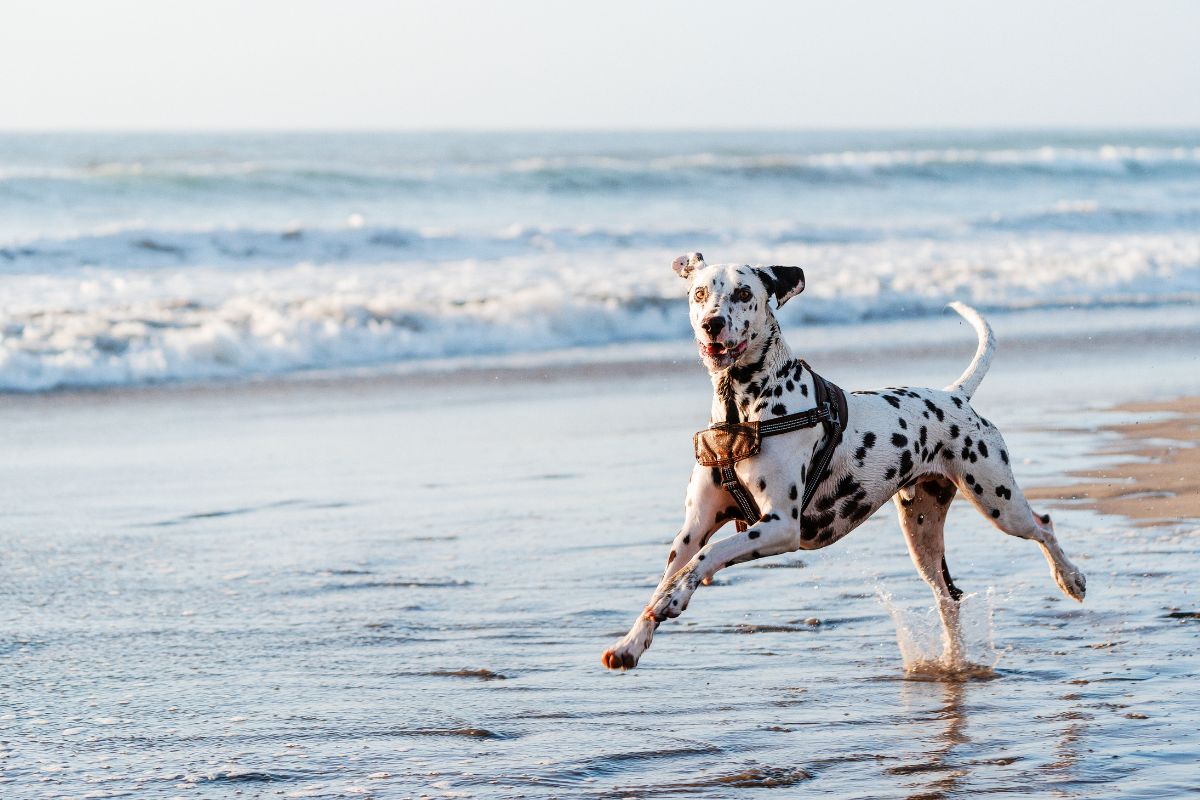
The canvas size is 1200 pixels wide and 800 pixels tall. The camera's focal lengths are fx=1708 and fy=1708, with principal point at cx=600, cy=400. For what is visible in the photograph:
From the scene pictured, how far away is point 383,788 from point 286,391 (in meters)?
8.86

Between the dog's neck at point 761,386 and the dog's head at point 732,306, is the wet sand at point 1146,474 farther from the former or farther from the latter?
the dog's head at point 732,306

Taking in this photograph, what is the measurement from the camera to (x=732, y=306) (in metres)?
4.94

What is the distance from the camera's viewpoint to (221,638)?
612 centimetres

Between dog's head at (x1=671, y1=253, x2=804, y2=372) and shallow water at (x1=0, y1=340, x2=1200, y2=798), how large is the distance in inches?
43.7

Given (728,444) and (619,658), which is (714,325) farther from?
(619,658)

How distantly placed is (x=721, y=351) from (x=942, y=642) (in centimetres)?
Result: 164

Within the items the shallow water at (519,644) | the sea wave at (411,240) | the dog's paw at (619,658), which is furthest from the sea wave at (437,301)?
the dog's paw at (619,658)

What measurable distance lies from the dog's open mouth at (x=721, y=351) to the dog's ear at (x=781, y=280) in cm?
22

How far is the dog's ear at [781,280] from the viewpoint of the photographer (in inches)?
200

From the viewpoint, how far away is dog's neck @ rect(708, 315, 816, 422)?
16.7ft

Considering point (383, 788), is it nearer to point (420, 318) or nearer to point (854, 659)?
point (854, 659)

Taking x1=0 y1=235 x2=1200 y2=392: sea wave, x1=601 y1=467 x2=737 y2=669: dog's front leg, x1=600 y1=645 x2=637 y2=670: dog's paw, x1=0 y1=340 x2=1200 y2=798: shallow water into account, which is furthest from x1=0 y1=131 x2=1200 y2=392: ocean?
x1=600 y1=645 x2=637 y2=670: dog's paw

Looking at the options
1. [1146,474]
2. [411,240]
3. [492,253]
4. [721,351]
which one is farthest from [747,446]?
[411,240]

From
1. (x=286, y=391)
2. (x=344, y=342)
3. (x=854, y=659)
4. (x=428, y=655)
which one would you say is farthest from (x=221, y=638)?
(x=344, y=342)
